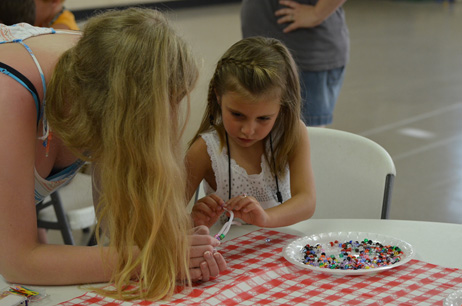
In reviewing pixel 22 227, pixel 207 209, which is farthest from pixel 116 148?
pixel 207 209

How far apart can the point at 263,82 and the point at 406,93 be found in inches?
173

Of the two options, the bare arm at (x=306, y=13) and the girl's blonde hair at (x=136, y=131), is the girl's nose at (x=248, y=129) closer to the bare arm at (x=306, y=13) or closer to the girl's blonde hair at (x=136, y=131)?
the girl's blonde hair at (x=136, y=131)

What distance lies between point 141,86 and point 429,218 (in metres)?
2.51

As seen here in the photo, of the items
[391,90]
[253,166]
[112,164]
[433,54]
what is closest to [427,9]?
[433,54]

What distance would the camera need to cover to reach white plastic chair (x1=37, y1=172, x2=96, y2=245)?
263 cm

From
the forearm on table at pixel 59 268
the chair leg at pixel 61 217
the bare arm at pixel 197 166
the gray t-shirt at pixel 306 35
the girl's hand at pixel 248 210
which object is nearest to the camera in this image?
the forearm on table at pixel 59 268

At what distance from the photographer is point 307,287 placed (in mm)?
1253

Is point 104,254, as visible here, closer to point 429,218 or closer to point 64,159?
point 64,159

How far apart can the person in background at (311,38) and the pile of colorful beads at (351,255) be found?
1005mm

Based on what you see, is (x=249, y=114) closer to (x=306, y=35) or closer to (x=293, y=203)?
(x=293, y=203)

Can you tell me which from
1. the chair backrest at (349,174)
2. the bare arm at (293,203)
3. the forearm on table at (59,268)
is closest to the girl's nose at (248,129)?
the bare arm at (293,203)

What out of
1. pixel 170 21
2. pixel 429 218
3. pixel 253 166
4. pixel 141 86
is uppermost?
pixel 170 21

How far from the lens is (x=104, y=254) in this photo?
1285 mm

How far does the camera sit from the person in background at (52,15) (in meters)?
2.94
